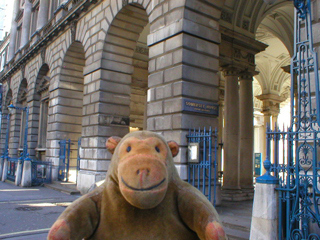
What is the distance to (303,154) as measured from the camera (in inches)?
205

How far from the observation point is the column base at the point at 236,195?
10.8 m

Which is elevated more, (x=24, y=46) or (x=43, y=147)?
(x=24, y=46)

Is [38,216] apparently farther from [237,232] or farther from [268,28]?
[268,28]

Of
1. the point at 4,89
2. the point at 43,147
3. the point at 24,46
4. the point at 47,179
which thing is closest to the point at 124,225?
the point at 47,179

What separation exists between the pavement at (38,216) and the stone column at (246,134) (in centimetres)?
283

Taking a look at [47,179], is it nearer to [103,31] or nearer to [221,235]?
[103,31]

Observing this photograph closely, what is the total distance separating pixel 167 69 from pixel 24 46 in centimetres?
2086

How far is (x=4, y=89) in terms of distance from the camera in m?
31.7

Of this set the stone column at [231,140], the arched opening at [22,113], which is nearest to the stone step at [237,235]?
the stone column at [231,140]

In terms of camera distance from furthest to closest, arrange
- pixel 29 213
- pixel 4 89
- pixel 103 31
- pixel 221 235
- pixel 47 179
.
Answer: pixel 4 89, pixel 47 179, pixel 103 31, pixel 29 213, pixel 221 235

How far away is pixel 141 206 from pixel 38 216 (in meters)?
7.00

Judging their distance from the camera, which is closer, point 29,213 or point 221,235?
point 221,235

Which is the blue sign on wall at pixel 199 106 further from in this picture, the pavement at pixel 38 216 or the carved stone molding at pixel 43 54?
the carved stone molding at pixel 43 54

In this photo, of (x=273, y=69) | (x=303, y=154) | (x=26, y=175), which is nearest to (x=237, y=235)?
(x=303, y=154)
